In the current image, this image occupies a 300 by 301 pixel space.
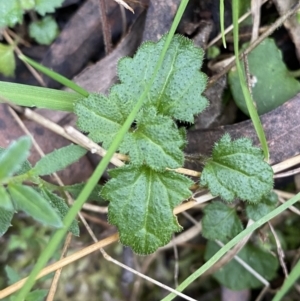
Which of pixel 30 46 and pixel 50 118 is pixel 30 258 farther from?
pixel 30 46

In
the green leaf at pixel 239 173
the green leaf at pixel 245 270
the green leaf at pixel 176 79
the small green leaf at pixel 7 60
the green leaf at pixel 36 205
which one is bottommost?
the green leaf at pixel 245 270

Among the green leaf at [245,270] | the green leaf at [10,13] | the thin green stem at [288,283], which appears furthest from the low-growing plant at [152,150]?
the green leaf at [245,270]

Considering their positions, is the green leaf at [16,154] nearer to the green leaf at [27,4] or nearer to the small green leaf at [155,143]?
the small green leaf at [155,143]

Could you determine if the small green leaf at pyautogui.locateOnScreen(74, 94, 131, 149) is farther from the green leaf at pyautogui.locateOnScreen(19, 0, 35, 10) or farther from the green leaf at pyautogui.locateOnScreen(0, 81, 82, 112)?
the green leaf at pyautogui.locateOnScreen(19, 0, 35, 10)

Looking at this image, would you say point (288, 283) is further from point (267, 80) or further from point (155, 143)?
point (267, 80)

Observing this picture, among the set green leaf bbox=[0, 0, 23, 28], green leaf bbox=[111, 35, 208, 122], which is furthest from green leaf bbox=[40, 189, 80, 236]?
green leaf bbox=[0, 0, 23, 28]

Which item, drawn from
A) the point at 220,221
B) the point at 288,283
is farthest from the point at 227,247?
the point at 220,221
